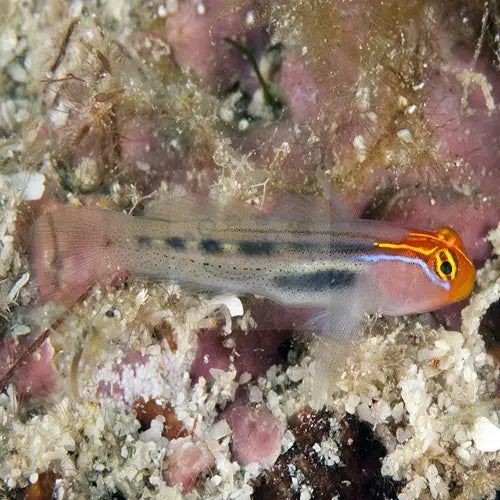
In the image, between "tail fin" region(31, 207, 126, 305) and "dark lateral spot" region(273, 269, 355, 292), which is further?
"dark lateral spot" region(273, 269, 355, 292)

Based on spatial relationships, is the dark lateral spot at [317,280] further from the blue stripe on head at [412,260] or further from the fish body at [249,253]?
the blue stripe on head at [412,260]

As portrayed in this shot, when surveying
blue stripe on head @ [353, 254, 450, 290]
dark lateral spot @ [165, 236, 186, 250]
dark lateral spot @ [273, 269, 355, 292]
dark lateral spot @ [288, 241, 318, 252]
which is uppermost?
dark lateral spot @ [165, 236, 186, 250]

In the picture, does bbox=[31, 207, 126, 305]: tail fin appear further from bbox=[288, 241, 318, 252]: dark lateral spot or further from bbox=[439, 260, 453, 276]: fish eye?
bbox=[439, 260, 453, 276]: fish eye

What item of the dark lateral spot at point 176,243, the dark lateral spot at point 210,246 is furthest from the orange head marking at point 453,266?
the dark lateral spot at point 176,243

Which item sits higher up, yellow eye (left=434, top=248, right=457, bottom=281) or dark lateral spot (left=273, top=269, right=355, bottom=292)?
yellow eye (left=434, top=248, right=457, bottom=281)

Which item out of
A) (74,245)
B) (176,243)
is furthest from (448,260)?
(74,245)

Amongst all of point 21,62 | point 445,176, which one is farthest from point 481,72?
point 21,62

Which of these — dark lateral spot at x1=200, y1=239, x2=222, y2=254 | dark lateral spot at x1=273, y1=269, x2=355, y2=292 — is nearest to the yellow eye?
dark lateral spot at x1=273, y1=269, x2=355, y2=292
